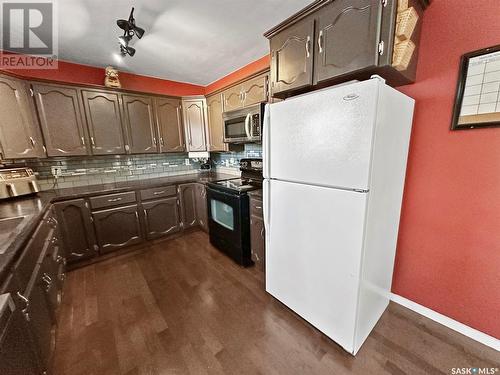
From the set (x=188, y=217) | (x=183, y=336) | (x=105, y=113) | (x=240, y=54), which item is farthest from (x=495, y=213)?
(x=105, y=113)

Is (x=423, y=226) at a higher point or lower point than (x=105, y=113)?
lower

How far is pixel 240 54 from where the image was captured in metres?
2.53

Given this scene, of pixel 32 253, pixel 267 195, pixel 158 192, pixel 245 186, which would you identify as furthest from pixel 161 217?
pixel 267 195

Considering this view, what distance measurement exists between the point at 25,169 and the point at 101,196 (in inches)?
28.3

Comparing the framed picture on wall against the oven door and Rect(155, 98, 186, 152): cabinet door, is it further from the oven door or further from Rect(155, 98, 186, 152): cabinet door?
Rect(155, 98, 186, 152): cabinet door

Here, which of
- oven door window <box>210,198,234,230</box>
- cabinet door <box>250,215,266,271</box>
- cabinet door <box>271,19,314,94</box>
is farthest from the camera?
oven door window <box>210,198,234,230</box>

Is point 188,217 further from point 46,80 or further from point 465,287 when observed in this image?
point 465,287

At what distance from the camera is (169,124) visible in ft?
10.4

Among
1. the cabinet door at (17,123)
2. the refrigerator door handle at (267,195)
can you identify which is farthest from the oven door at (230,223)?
the cabinet door at (17,123)

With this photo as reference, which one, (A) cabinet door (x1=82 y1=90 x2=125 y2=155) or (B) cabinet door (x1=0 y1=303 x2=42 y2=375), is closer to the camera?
(B) cabinet door (x1=0 y1=303 x2=42 y2=375)

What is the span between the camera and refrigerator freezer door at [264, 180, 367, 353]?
122 centimetres

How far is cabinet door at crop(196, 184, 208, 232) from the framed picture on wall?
8.93ft

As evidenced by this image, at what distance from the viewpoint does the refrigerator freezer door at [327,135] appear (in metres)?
1.08

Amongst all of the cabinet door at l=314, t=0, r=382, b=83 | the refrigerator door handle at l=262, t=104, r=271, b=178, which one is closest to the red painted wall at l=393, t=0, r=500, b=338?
the cabinet door at l=314, t=0, r=382, b=83
